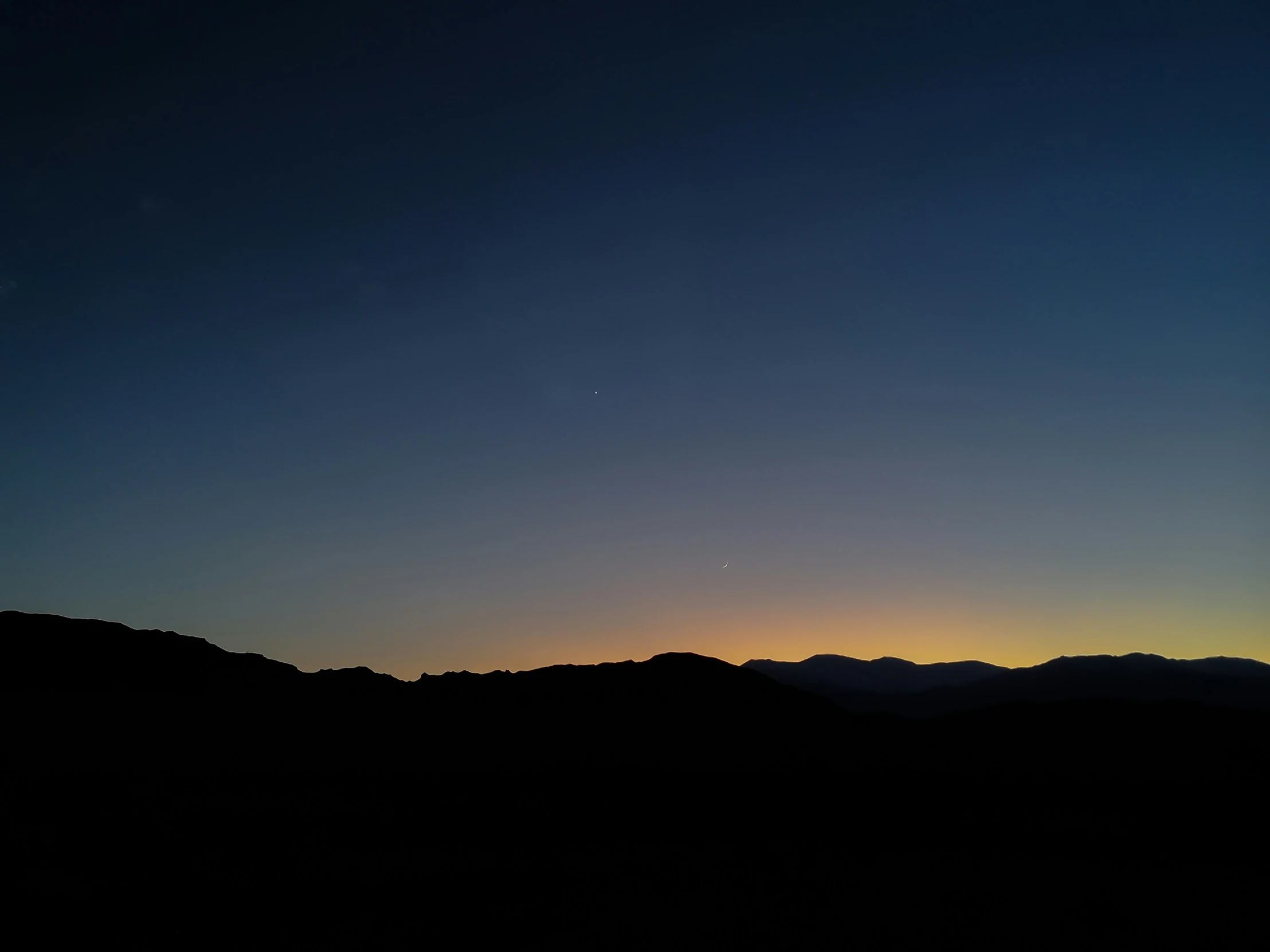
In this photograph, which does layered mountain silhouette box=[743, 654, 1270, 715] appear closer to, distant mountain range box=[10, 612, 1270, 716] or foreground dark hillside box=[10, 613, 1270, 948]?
distant mountain range box=[10, 612, 1270, 716]

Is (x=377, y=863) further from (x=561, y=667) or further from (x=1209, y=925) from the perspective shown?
(x=561, y=667)

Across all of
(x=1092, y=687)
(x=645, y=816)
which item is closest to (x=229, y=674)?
(x=645, y=816)

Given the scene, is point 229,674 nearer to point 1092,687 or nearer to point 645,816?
point 645,816

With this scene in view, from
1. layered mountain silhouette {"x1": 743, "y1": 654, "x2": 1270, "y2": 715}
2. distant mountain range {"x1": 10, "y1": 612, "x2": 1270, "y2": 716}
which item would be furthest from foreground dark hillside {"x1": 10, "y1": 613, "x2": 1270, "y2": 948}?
layered mountain silhouette {"x1": 743, "y1": 654, "x2": 1270, "y2": 715}

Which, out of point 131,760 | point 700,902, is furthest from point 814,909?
point 131,760

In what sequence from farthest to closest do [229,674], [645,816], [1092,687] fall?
[1092,687]
[229,674]
[645,816]

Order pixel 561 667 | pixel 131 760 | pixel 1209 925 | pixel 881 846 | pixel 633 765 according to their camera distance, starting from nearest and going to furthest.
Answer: pixel 1209 925
pixel 881 846
pixel 131 760
pixel 633 765
pixel 561 667

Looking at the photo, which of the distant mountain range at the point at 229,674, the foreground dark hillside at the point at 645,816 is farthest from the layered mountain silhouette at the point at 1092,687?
the foreground dark hillside at the point at 645,816

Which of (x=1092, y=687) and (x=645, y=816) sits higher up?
(x=1092, y=687)

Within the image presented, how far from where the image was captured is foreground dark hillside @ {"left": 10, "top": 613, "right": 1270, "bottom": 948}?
58.7 ft

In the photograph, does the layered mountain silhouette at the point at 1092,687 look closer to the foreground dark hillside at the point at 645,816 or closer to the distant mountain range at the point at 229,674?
the distant mountain range at the point at 229,674

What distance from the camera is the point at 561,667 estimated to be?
6256cm

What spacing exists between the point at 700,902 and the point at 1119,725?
36.9 meters

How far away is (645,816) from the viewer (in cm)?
2912
